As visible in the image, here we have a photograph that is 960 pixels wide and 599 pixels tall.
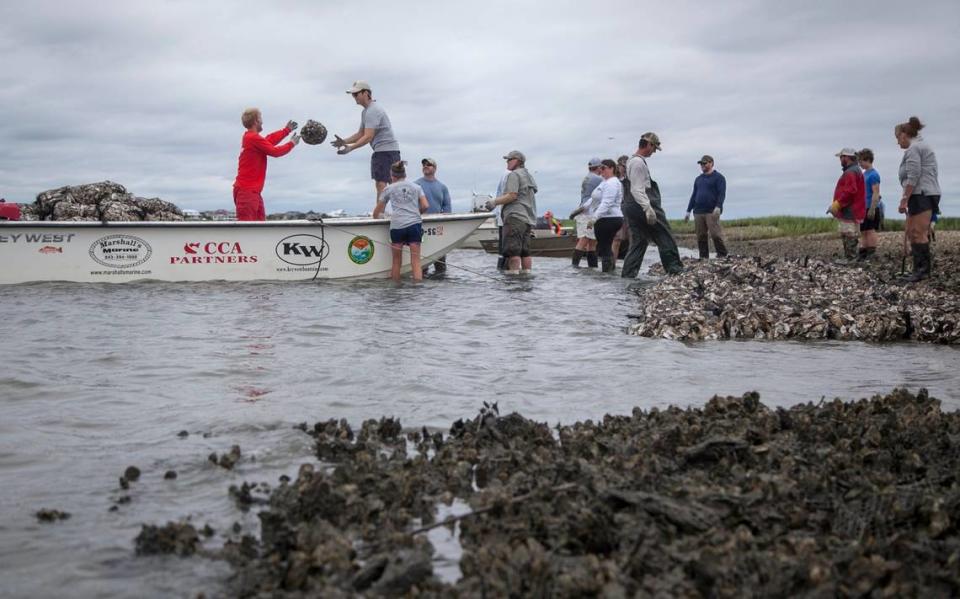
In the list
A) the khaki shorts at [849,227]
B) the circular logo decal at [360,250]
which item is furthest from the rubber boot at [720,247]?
the circular logo decal at [360,250]

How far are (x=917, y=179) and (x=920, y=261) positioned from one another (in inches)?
69.0

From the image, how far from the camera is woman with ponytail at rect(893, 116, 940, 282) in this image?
1367 centimetres

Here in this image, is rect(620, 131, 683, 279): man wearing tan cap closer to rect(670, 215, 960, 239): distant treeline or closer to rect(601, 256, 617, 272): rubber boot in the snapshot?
rect(601, 256, 617, 272): rubber boot

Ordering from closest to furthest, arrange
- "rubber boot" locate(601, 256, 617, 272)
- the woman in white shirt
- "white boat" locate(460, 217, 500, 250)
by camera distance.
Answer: the woman in white shirt → "rubber boot" locate(601, 256, 617, 272) → "white boat" locate(460, 217, 500, 250)

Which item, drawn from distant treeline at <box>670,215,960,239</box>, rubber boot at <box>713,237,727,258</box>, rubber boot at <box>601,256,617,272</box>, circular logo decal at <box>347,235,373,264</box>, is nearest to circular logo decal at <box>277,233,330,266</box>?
circular logo decal at <box>347,235,373,264</box>

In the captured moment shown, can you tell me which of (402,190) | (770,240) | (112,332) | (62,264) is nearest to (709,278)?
(402,190)

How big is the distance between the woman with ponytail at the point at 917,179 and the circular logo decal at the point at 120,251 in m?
11.9

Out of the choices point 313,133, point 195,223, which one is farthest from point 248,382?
point 195,223

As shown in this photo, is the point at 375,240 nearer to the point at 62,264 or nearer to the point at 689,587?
the point at 62,264

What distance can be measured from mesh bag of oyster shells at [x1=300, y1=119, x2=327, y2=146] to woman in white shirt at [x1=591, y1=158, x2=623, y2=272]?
19.5ft

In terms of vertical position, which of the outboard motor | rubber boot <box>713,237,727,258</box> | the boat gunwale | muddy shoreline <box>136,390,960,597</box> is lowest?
muddy shoreline <box>136,390,960,597</box>

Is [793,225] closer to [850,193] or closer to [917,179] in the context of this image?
[850,193]

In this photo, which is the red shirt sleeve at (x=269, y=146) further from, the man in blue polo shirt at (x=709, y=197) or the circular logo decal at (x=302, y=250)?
the man in blue polo shirt at (x=709, y=197)

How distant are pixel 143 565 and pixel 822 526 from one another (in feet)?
9.37
